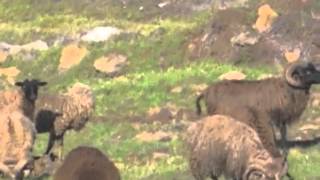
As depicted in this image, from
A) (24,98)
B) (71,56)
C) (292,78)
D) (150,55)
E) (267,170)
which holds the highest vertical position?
(267,170)

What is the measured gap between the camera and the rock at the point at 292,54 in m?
31.5

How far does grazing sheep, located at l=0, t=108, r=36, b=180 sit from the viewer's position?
18797 mm

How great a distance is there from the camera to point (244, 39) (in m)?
32.8

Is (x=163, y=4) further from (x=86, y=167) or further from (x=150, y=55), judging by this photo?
(x=86, y=167)

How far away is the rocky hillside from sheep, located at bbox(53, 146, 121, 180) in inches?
304

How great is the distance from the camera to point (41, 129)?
25.2m

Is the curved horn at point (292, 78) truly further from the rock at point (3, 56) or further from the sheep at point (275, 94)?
the rock at point (3, 56)

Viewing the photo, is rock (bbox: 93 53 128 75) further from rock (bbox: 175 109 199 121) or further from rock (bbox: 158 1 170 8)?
rock (bbox: 175 109 199 121)

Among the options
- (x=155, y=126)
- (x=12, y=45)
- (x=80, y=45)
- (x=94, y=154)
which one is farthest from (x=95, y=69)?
(x=94, y=154)

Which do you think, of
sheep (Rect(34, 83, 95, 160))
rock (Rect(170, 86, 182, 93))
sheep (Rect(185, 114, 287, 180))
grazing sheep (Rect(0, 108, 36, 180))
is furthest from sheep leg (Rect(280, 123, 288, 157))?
rock (Rect(170, 86, 182, 93))

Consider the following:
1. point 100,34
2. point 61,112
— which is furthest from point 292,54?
point 61,112

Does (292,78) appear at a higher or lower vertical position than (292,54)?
higher

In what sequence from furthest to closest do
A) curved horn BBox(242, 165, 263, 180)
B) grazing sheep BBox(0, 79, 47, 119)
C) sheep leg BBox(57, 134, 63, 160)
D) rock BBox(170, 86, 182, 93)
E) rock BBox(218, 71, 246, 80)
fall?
rock BBox(218, 71, 246, 80)
rock BBox(170, 86, 182, 93)
sheep leg BBox(57, 134, 63, 160)
grazing sheep BBox(0, 79, 47, 119)
curved horn BBox(242, 165, 263, 180)

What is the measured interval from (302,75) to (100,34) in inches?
591
